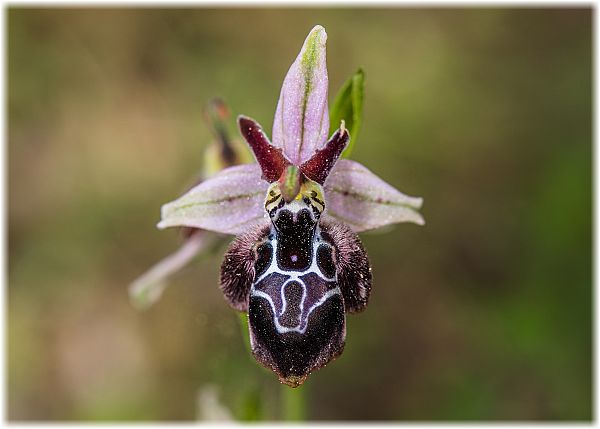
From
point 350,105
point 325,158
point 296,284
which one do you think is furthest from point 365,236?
point 296,284

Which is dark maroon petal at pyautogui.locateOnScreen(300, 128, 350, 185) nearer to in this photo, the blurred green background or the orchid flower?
the orchid flower

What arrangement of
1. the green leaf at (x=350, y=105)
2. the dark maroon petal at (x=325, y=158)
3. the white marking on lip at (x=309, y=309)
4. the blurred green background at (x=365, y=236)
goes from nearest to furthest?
the white marking on lip at (x=309, y=309) → the dark maroon petal at (x=325, y=158) → the green leaf at (x=350, y=105) → the blurred green background at (x=365, y=236)

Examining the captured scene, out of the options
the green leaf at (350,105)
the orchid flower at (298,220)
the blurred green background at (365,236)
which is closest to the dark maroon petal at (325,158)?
the orchid flower at (298,220)

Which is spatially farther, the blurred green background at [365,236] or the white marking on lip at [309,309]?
the blurred green background at [365,236]

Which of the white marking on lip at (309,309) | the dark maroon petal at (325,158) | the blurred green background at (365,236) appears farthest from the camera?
the blurred green background at (365,236)

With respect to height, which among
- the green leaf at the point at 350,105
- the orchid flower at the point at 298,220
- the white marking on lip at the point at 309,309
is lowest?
the white marking on lip at the point at 309,309

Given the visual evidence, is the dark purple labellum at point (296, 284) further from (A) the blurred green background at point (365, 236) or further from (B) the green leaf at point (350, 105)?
(A) the blurred green background at point (365, 236)

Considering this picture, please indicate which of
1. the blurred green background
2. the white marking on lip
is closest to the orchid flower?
the white marking on lip
